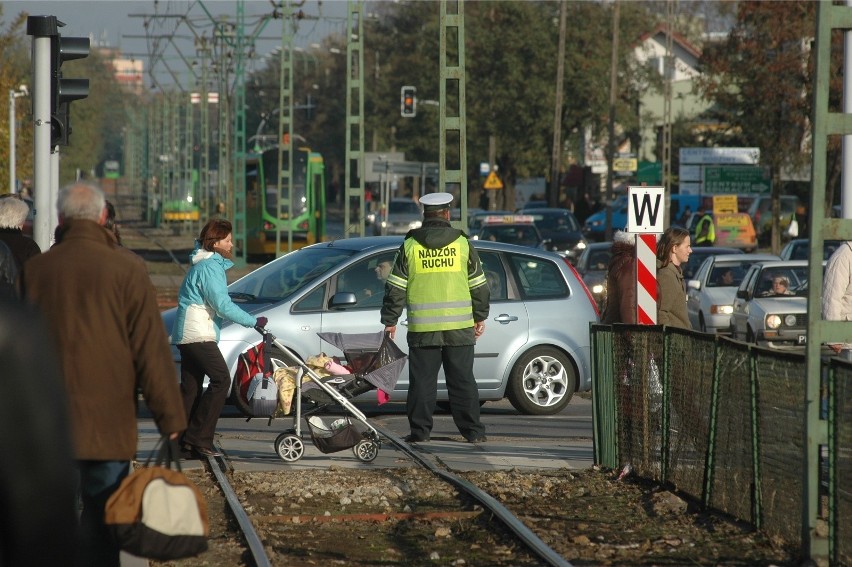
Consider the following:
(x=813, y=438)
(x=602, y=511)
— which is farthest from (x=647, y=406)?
(x=813, y=438)

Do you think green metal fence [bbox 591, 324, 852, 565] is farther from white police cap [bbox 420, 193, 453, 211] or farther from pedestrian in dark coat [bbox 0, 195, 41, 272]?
pedestrian in dark coat [bbox 0, 195, 41, 272]

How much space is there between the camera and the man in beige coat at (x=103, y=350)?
17.3 feet

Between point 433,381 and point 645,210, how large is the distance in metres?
2.93

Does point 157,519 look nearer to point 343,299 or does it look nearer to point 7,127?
point 343,299

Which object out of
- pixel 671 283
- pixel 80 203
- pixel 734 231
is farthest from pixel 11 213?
pixel 734 231

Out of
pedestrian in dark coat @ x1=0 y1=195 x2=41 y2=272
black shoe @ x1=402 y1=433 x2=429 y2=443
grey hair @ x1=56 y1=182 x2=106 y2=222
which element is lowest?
black shoe @ x1=402 y1=433 x2=429 y2=443

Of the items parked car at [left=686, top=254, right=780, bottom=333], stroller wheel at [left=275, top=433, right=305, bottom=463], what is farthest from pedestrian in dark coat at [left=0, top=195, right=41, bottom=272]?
parked car at [left=686, top=254, right=780, bottom=333]

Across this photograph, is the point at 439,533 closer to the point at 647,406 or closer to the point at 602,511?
the point at 602,511

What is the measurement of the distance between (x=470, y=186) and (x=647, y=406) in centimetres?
8260

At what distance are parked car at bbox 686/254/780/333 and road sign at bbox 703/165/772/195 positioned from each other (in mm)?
26210

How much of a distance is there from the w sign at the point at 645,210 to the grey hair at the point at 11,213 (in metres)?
5.76

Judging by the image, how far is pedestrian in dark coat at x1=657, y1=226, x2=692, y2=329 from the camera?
11.5 m

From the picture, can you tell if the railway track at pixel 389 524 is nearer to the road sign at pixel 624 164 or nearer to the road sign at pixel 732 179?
Result: the road sign at pixel 624 164

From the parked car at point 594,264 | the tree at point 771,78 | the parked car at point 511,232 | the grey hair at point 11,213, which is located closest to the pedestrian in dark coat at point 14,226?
the grey hair at point 11,213
